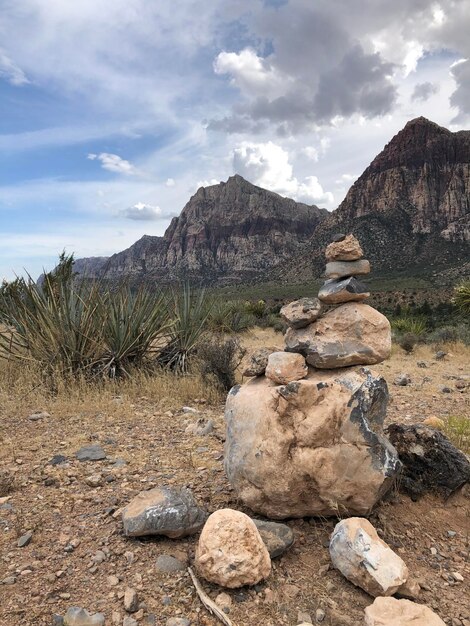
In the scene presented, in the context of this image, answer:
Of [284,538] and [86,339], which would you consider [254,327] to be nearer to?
[86,339]

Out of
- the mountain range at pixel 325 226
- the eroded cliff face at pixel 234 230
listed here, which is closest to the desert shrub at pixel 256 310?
the mountain range at pixel 325 226

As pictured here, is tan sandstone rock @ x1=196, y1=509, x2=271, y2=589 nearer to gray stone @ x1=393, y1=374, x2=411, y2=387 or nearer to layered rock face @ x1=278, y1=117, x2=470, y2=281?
gray stone @ x1=393, y1=374, x2=411, y2=387

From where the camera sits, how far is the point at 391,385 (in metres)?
8.90

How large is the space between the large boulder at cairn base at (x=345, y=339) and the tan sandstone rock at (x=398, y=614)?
1.67m

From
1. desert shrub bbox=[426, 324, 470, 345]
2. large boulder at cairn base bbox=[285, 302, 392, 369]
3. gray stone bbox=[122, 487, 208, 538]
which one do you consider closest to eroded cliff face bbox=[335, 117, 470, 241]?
desert shrub bbox=[426, 324, 470, 345]

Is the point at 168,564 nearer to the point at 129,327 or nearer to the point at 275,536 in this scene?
the point at 275,536

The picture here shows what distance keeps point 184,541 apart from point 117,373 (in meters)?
5.40

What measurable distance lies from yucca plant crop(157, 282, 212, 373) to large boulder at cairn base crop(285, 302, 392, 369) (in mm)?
5232

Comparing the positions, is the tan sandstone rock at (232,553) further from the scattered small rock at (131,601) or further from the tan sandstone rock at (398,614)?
the tan sandstone rock at (398,614)

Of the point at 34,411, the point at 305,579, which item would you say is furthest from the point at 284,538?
the point at 34,411

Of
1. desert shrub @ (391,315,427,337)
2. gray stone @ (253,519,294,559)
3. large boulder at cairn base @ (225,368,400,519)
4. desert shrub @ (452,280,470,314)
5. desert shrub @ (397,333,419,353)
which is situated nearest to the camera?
gray stone @ (253,519,294,559)

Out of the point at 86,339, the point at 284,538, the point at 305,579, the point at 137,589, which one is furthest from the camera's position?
the point at 86,339

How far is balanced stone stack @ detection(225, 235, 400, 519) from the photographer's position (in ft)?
10.7

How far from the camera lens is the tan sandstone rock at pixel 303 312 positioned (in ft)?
12.7
